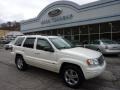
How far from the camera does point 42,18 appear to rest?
2598 centimetres

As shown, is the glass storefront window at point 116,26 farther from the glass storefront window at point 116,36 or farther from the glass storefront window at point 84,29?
the glass storefront window at point 84,29

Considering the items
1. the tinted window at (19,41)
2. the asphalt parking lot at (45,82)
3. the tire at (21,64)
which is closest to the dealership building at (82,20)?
the asphalt parking lot at (45,82)

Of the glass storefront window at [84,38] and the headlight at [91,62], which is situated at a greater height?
the glass storefront window at [84,38]

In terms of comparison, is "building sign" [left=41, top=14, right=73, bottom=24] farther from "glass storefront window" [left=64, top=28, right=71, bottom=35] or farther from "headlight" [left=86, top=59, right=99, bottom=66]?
"headlight" [left=86, top=59, right=99, bottom=66]

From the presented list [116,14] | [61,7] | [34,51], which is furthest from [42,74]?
[61,7]

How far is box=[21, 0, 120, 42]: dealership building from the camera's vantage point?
16.3 meters

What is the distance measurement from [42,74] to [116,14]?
11610mm

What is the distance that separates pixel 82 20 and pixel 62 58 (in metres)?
14.0

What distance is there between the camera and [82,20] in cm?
1891

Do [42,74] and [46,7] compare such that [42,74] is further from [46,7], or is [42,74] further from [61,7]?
[46,7]

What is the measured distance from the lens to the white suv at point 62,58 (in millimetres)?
5121

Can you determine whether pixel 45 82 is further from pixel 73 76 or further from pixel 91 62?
pixel 91 62

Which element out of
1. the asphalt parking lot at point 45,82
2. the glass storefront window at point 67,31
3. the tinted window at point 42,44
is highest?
the glass storefront window at point 67,31

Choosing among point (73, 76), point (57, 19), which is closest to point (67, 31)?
point (57, 19)
